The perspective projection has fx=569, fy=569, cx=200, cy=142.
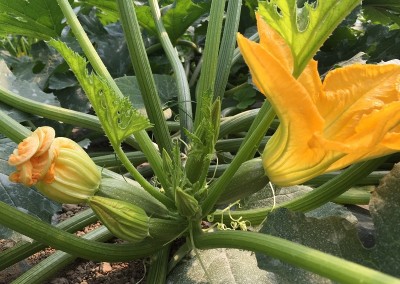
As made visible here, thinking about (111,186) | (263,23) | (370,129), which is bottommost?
(111,186)

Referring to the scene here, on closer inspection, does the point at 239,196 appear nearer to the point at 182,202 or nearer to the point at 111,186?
the point at 182,202

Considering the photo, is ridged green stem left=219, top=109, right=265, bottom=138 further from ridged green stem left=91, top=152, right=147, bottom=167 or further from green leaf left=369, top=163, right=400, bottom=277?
green leaf left=369, top=163, right=400, bottom=277

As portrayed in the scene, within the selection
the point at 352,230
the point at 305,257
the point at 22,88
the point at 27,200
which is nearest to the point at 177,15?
the point at 22,88

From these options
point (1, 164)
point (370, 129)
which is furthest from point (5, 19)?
point (370, 129)

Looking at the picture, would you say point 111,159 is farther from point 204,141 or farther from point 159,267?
point 204,141

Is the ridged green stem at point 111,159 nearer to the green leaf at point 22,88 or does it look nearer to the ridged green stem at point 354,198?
the green leaf at point 22,88

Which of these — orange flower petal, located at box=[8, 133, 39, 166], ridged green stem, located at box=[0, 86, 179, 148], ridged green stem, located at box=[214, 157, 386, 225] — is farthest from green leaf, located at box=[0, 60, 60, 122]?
ridged green stem, located at box=[214, 157, 386, 225]
